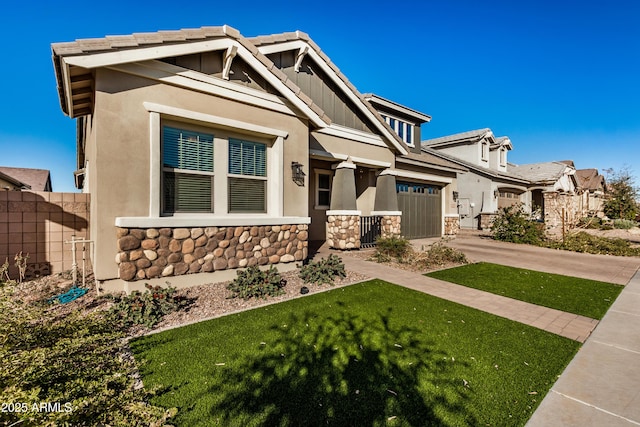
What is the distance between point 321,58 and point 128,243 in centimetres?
825

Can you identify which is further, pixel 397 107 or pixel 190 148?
pixel 397 107

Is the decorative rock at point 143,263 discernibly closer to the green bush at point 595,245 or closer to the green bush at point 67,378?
the green bush at point 67,378

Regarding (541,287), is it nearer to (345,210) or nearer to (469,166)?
(345,210)

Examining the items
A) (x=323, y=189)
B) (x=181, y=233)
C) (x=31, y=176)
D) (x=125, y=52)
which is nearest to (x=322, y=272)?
(x=181, y=233)

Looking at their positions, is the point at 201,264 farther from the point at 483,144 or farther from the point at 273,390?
the point at 483,144

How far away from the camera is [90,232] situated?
6.61 m

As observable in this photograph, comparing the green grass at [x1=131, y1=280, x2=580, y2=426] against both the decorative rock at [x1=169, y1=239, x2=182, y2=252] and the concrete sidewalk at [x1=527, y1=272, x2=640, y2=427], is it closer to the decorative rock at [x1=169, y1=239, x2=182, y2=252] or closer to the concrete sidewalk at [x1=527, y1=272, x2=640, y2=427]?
the concrete sidewalk at [x1=527, y1=272, x2=640, y2=427]

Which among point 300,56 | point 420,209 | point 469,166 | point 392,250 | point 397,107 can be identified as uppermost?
point 397,107

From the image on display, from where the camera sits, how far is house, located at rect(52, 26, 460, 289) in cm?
501

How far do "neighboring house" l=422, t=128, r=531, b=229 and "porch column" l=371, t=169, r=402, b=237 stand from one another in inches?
316

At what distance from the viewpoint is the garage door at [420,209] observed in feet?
46.0

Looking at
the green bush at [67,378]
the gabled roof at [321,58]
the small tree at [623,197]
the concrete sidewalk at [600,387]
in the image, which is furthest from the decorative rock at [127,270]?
the small tree at [623,197]

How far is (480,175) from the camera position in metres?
19.6

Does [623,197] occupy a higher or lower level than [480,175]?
lower
